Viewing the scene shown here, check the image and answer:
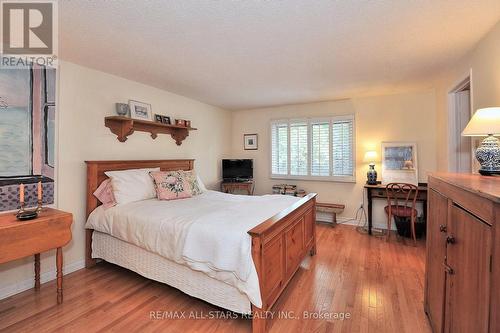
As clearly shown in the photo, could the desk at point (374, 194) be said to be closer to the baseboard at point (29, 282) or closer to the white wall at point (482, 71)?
the white wall at point (482, 71)

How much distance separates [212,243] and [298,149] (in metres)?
3.31

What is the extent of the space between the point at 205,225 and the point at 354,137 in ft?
11.0

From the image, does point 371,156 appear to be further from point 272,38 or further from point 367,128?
point 272,38

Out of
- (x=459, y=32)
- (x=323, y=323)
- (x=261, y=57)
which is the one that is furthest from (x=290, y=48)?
(x=323, y=323)

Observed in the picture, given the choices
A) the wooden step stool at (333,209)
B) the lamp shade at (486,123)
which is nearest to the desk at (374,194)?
the wooden step stool at (333,209)

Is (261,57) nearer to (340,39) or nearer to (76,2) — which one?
(340,39)

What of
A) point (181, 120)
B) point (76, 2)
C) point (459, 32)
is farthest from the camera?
→ point (181, 120)

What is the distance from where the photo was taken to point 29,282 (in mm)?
2260

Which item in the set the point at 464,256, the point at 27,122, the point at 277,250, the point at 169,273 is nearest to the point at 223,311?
the point at 169,273

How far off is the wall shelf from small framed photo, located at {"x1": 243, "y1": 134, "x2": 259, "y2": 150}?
1634mm

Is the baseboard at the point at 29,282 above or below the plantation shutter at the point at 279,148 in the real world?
below

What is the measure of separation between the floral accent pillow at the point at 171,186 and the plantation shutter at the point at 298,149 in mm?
2346

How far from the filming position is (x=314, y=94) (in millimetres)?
3893

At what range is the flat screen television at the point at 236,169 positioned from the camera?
16.0 ft
